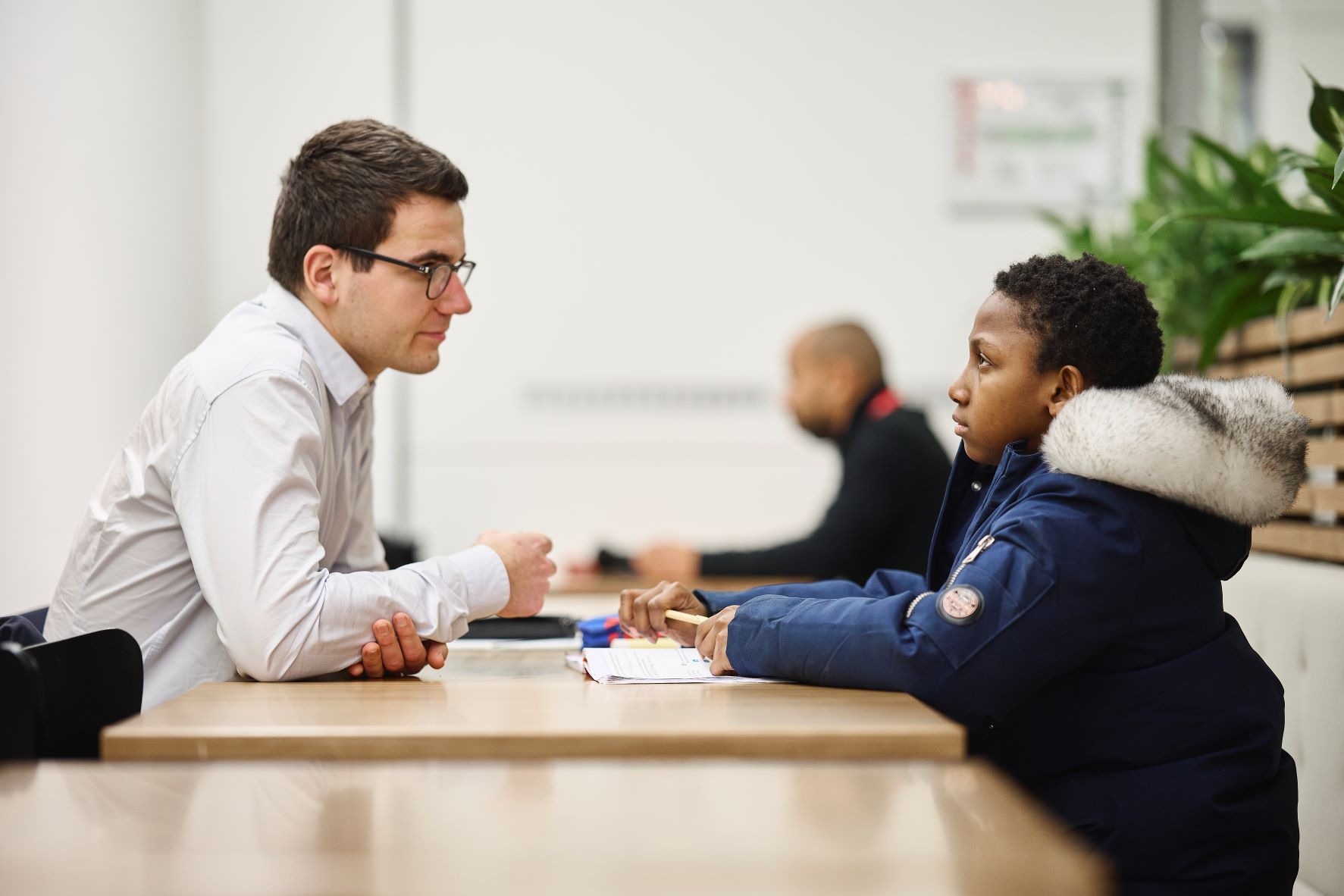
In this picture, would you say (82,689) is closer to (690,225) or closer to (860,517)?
(860,517)

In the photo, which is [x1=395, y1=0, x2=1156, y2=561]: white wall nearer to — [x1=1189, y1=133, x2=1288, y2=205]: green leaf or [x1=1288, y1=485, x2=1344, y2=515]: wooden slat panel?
[x1=1189, y1=133, x2=1288, y2=205]: green leaf

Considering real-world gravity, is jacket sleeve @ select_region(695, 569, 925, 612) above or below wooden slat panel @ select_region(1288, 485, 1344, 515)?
below

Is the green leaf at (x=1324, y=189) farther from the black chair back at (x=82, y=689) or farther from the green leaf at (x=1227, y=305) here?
the black chair back at (x=82, y=689)

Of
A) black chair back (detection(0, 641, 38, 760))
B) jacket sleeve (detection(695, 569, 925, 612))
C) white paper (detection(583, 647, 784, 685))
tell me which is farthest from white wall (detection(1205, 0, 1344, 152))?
black chair back (detection(0, 641, 38, 760))

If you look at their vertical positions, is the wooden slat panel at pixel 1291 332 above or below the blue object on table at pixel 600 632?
Answer: above

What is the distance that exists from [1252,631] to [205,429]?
1.58 meters

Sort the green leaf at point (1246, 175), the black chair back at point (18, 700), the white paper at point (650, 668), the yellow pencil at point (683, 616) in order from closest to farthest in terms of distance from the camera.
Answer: the black chair back at point (18, 700), the white paper at point (650, 668), the yellow pencil at point (683, 616), the green leaf at point (1246, 175)

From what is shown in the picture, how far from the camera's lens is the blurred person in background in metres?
3.39

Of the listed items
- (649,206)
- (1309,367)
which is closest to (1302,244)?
(1309,367)

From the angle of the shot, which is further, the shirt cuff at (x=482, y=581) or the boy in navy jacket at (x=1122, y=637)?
the shirt cuff at (x=482, y=581)

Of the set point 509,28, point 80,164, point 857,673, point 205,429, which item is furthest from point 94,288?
point 857,673

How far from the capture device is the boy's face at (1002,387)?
141 centimetres

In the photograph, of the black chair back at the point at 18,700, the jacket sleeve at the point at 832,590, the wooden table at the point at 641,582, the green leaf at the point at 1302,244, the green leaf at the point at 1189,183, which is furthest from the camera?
the wooden table at the point at 641,582

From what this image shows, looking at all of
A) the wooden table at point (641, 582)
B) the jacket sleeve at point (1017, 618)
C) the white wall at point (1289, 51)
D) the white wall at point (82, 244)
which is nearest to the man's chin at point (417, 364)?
the jacket sleeve at point (1017, 618)
